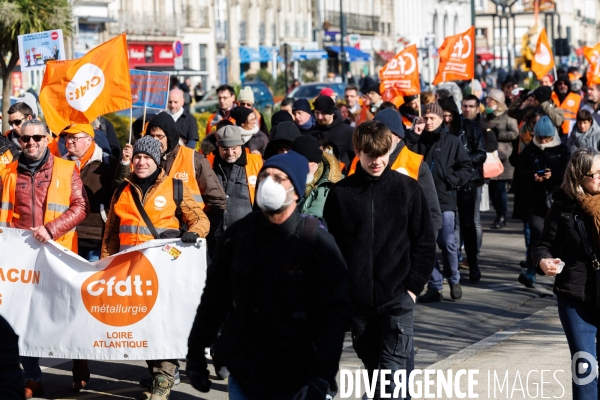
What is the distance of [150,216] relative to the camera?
24.5 feet

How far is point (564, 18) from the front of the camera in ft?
404

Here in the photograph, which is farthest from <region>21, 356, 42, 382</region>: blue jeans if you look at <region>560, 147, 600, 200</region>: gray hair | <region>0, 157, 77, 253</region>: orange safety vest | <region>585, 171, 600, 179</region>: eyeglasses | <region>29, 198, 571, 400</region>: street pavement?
<region>585, 171, 600, 179</region>: eyeglasses

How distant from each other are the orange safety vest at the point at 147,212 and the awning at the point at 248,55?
171ft

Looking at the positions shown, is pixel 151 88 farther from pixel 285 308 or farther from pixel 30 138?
pixel 285 308

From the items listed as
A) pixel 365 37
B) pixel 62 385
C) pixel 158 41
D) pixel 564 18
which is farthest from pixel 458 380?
pixel 564 18

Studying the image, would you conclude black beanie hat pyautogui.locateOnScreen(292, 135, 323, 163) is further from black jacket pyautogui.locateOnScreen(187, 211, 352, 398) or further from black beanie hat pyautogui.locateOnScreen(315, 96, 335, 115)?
black beanie hat pyautogui.locateOnScreen(315, 96, 335, 115)

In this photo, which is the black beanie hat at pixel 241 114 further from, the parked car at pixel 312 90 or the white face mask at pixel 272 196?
the parked car at pixel 312 90

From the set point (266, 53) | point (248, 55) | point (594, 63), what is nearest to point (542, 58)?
point (594, 63)

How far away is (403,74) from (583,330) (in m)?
9.47

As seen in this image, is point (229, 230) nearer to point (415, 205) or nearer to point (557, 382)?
point (415, 205)

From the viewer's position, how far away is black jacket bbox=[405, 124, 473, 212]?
10547 mm

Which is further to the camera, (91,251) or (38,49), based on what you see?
(38,49)

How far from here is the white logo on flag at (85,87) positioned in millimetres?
9336

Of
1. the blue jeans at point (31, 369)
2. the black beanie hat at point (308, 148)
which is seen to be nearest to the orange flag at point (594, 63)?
the black beanie hat at point (308, 148)
